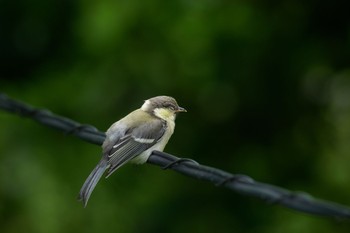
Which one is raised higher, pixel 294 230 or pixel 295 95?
pixel 295 95

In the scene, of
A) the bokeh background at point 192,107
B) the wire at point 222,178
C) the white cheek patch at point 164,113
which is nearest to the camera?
the wire at point 222,178

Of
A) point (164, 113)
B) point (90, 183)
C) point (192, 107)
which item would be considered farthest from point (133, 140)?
point (192, 107)

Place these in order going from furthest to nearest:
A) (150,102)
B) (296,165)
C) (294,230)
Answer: (296,165)
(294,230)
(150,102)

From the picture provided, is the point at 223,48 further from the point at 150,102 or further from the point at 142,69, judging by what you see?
the point at 150,102

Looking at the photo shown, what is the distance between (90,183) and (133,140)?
0.53 metres

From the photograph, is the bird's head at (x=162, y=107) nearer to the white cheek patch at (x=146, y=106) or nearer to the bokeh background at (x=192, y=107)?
the white cheek patch at (x=146, y=106)

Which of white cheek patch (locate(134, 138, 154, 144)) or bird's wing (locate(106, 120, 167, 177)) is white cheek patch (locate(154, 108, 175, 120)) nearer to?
bird's wing (locate(106, 120, 167, 177))

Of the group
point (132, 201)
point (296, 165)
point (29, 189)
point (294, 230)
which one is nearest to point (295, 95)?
point (296, 165)

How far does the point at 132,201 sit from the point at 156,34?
155 centimetres

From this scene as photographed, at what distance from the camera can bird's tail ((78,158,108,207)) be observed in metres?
4.72

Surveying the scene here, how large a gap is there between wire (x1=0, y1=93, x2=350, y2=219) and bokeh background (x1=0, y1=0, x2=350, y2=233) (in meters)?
2.48

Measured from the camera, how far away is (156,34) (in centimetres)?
722

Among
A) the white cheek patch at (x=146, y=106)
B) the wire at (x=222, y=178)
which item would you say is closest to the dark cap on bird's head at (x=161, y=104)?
the white cheek patch at (x=146, y=106)

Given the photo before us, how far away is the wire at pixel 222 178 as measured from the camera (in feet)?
9.39
